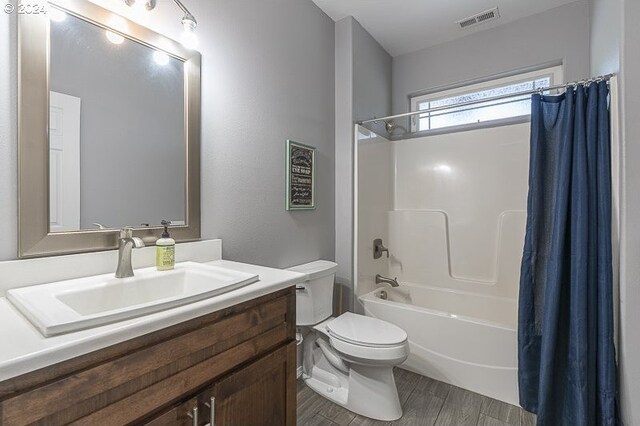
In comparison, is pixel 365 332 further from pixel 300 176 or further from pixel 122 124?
pixel 122 124

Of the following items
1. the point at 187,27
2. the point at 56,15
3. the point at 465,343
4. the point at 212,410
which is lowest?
the point at 465,343

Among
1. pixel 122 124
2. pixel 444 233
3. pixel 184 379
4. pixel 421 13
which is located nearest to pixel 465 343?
pixel 444 233

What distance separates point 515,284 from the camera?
7.88 ft

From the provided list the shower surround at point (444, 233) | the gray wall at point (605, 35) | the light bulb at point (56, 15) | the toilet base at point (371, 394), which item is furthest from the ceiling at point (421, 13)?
the toilet base at point (371, 394)

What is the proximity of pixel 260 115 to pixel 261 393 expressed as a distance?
55.6 inches

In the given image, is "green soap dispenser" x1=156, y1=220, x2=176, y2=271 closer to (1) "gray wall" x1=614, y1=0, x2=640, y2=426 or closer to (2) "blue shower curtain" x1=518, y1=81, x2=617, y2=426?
(2) "blue shower curtain" x1=518, y1=81, x2=617, y2=426

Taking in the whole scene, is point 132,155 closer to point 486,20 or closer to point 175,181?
point 175,181

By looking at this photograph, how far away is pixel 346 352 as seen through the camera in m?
1.69

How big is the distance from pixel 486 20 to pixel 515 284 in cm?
209

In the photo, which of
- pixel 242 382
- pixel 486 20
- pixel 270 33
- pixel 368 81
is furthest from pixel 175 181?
pixel 486 20

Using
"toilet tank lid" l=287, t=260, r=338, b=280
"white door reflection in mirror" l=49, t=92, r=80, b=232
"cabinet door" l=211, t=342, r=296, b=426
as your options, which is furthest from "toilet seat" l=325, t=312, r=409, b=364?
"white door reflection in mirror" l=49, t=92, r=80, b=232

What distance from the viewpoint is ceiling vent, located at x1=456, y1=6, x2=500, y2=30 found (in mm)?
2348

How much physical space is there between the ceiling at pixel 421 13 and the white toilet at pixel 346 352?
1.90 meters

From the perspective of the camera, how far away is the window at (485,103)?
247 cm
